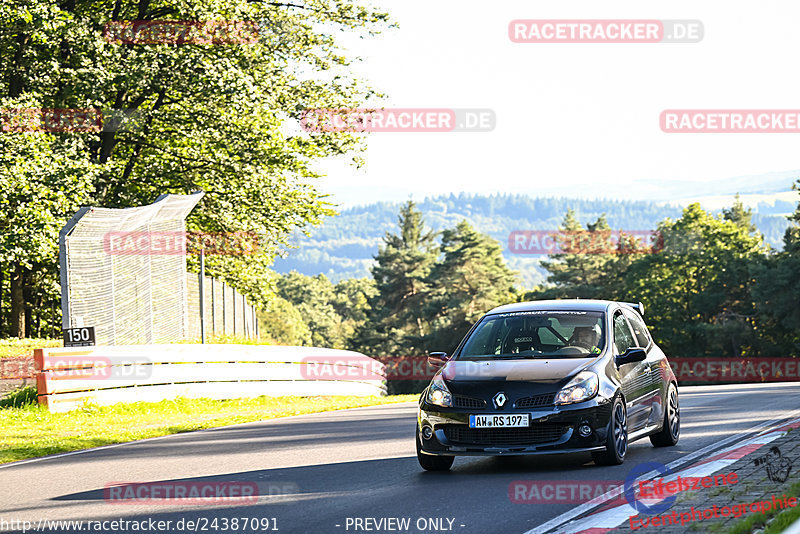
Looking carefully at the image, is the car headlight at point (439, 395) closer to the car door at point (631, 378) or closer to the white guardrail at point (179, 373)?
the car door at point (631, 378)

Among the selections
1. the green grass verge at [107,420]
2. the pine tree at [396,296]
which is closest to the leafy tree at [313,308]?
the pine tree at [396,296]

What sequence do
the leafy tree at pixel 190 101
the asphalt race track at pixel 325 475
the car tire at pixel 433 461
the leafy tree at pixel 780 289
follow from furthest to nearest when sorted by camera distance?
the leafy tree at pixel 780 289 < the leafy tree at pixel 190 101 < the car tire at pixel 433 461 < the asphalt race track at pixel 325 475

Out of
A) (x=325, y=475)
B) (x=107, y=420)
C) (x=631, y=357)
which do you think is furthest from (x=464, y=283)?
(x=325, y=475)

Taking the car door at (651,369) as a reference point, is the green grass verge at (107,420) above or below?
below

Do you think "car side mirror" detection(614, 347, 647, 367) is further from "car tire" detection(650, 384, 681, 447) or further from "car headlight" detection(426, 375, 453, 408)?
"car headlight" detection(426, 375, 453, 408)

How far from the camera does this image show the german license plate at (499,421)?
931 cm

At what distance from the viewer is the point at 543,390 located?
31.0ft

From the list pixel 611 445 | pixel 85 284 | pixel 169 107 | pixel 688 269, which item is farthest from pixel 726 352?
pixel 611 445

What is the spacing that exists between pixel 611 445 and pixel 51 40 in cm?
2120

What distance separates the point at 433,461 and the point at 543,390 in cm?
132

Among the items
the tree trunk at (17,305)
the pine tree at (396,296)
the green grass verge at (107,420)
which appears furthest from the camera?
the pine tree at (396,296)

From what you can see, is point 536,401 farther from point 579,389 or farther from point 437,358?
point 437,358

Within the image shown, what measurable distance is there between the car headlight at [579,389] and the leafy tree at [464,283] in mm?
80719

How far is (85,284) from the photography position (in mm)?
18500
